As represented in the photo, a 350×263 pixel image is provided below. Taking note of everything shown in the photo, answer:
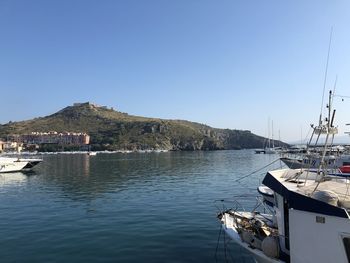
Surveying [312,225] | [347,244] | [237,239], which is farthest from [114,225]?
[347,244]

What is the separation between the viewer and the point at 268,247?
1469 cm

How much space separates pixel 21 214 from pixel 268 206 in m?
22.7

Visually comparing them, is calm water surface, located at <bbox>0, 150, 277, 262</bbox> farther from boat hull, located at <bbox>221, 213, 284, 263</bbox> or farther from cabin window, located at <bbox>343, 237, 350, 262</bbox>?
cabin window, located at <bbox>343, 237, 350, 262</bbox>

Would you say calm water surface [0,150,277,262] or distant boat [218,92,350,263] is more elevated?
distant boat [218,92,350,263]

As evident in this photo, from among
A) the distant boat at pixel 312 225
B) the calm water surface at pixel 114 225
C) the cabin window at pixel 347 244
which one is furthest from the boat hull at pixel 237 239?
the cabin window at pixel 347 244

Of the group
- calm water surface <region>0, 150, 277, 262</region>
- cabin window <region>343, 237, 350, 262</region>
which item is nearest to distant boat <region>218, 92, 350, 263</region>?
cabin window <region>343, 237, 350, 262</region>

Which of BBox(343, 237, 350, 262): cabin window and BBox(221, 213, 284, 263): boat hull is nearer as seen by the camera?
BBox(343, 237, 350, 262): cabin window

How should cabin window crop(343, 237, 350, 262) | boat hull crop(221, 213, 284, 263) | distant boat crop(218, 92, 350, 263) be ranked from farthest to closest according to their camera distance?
boat hull crop(221, 213, 284, 263) → distant boat crop(218, 92, 350, 263) → cabin window crop(343, 237, 350, 262)

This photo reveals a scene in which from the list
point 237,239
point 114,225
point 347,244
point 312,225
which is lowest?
point 114,225

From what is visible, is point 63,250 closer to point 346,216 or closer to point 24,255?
point 24,255

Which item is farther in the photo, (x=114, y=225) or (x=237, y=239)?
(x=114, y=225)

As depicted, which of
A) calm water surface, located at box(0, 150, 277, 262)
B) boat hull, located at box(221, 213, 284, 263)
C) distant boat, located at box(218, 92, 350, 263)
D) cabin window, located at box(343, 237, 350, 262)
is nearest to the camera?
cabin window, located at box(343, 237, 350, 262)

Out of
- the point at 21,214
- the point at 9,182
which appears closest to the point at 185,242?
the point at 21,214

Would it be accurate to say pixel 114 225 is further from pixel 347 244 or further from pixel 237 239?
pixel 347 244
